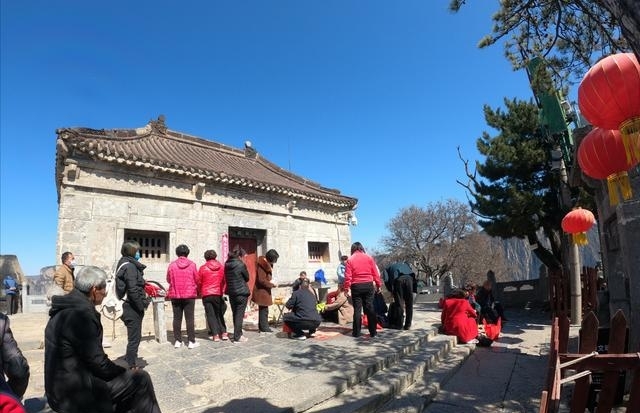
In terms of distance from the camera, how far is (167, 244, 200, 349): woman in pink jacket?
18.8 feet

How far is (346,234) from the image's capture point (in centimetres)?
1441

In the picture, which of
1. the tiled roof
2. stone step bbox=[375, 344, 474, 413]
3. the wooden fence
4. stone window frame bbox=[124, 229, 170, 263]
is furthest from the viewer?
stone window frame bbox=[124, 229, 170, 263]

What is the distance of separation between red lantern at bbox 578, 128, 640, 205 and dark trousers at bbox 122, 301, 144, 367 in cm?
566

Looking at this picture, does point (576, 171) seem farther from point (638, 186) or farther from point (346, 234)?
point (346, 234)

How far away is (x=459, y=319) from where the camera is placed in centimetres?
724

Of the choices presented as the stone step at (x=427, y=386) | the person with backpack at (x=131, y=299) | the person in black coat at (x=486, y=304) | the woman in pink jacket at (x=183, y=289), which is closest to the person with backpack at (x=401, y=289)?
the stone step at (x=427, y=386)

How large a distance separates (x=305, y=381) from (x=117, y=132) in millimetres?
8959

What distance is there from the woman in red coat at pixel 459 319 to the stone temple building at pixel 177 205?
5497 mm

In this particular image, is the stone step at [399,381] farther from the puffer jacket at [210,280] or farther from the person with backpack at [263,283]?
the puffer jacket at [210,280]

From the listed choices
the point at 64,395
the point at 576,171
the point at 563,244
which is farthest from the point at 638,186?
the point at 563,244

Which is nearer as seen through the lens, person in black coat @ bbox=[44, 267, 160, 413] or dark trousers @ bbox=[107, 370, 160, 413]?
person in black coat @ bbox=[44, 267, 160, 413]

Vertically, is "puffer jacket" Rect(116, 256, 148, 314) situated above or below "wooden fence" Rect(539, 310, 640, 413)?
above

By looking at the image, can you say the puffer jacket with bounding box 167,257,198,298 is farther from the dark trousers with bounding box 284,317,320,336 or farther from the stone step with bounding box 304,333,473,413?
the stone step with bounding box 304,333,473,413

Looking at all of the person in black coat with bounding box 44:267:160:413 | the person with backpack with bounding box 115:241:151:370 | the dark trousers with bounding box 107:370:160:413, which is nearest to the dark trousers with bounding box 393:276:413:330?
the person with backpack with bounding box 115:241:151:370
